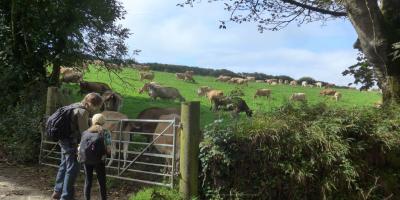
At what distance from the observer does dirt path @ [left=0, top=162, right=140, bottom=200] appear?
34.0ft

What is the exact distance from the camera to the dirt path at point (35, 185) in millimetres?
10352

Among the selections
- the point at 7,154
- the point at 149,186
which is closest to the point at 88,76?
the point at 7,154

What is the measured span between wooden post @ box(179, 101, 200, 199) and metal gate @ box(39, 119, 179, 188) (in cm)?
29

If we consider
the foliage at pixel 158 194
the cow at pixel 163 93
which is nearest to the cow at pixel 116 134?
the foliage at pixel 158 194

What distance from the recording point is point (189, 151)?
935cm

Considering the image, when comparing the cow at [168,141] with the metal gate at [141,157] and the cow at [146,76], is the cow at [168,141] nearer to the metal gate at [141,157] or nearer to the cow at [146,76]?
the metal gate at [141,157]

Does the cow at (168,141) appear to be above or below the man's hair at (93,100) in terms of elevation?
below

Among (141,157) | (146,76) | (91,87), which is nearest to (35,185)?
(141,157)

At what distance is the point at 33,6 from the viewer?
17562 mm

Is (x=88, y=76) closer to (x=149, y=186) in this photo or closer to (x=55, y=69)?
(x=55, y=69)

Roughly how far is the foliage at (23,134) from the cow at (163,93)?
18963mm

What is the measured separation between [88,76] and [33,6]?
52.3 feet

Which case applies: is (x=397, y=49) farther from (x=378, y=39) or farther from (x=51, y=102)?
(x=51, y=102)

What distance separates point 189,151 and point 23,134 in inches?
234
